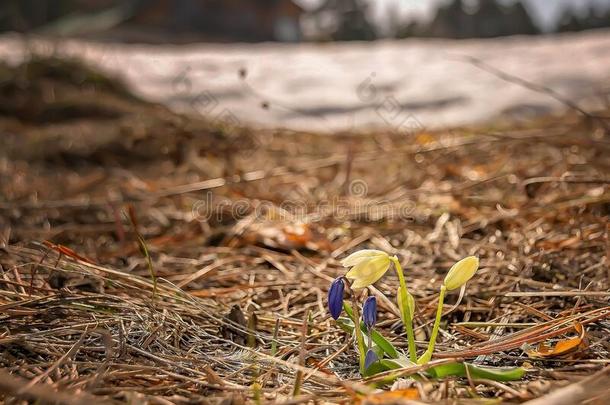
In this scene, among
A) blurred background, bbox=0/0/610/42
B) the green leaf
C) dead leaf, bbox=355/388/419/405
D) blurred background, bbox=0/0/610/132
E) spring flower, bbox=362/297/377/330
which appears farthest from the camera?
blurred background, bbox=0/0/610/42

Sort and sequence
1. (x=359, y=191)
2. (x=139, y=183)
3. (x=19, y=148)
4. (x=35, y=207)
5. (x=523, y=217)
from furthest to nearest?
(x=19, y=148)
(x=359, y=191)
(x=139, y=183)
(x=35, y=207)
(x=523, y=217)

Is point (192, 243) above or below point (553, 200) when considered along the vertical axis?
below

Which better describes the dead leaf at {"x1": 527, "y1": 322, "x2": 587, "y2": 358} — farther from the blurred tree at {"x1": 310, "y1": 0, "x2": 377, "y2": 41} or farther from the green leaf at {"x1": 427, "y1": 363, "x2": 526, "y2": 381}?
the blurred tree at {"x1": 310, "y1": 0, "x2": 377, "y2": 41}

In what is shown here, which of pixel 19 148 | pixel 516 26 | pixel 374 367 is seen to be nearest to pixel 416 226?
pixel 374 367

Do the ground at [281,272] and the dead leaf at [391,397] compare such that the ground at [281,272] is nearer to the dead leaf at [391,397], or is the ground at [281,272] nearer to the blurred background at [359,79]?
the dead leaf at [391,397]

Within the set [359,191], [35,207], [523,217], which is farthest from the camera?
[359,191]

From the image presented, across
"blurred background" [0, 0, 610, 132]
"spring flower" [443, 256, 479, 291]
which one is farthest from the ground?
"blurred background" [0, 0, 610, 132]

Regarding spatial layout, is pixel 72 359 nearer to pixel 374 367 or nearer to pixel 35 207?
pixel 374 367

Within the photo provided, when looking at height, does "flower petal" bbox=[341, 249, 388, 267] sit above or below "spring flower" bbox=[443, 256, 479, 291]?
above
